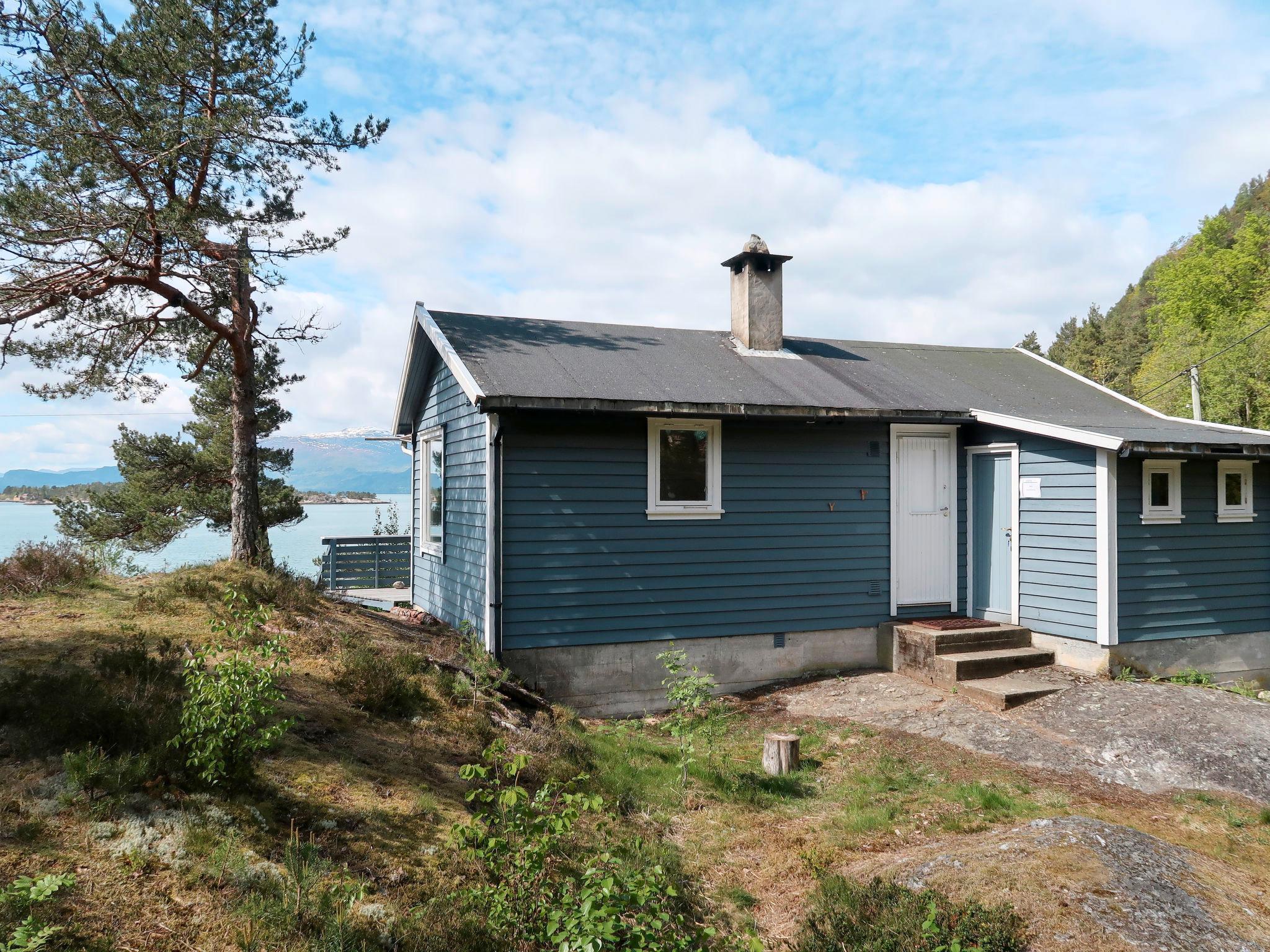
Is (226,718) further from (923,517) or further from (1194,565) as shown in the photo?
(1194,565)

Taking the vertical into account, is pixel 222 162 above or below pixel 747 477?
above

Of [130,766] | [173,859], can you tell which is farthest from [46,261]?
[173,859]

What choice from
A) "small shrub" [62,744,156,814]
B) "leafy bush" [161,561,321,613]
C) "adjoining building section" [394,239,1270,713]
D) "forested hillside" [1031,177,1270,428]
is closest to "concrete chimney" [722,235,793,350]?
"adjoining building section" [394,239,1270,713]

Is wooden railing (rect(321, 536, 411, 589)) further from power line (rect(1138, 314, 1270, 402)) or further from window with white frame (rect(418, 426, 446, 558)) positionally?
power line (rect(1138, 314, 1270, 402))

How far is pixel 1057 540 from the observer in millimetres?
9094

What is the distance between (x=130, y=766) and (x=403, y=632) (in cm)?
539

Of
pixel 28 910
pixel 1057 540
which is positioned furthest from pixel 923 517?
pixel 28 910

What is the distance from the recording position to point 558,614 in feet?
27.7

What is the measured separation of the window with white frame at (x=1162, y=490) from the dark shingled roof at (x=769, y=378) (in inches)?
15.9

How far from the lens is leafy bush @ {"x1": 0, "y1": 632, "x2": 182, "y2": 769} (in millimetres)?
4078

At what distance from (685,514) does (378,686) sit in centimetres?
407

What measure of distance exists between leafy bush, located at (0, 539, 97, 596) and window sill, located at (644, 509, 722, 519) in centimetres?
632

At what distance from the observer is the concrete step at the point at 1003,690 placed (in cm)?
793

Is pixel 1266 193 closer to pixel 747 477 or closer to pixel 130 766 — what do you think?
pixel 747 477
